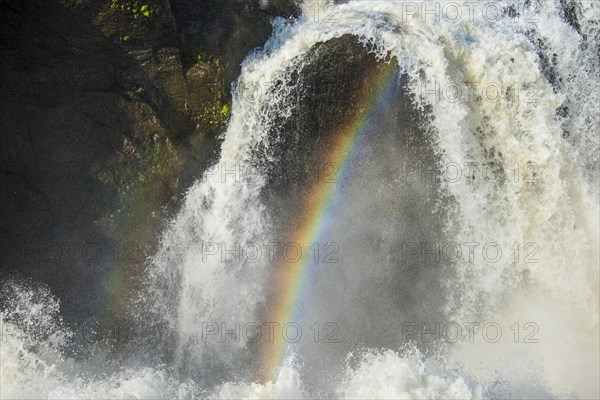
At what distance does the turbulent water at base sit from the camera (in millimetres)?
6480

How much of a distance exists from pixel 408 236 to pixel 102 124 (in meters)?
3.77

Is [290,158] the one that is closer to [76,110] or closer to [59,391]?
[76,110]

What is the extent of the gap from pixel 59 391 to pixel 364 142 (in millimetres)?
4296

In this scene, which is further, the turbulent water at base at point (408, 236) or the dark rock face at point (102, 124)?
the turbulent water at base at point (408, 236)

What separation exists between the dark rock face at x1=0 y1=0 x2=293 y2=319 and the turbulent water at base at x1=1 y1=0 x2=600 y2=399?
0.29 m

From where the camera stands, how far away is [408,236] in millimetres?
6973

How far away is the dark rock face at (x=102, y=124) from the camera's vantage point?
5.82 meters

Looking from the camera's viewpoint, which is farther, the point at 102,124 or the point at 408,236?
the point at 408,236

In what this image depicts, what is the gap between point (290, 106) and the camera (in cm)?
657

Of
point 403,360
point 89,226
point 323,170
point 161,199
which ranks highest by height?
point 323,170

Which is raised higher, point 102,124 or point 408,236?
point 102,124

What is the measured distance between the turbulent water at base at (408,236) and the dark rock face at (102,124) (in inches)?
11.6

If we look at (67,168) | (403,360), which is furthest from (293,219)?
(67,168)

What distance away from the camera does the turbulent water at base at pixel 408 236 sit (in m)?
6.48
